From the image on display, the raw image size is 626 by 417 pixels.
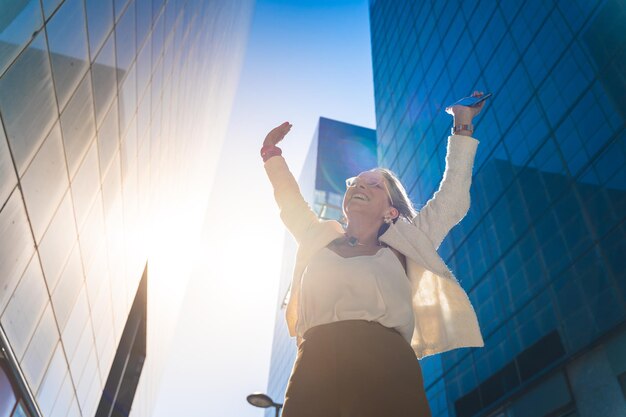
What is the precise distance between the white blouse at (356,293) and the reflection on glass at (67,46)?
12.8ft

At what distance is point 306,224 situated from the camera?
288 cm

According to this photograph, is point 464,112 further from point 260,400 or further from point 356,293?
point 260,400

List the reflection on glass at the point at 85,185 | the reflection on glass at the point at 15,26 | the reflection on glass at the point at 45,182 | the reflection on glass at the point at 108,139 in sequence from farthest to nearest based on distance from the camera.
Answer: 1. the reflection on glass at the point at 108,139
2. the reflection on glass at the point at 85,185
3. the reflection on glass at the point at 45,182
4. the reflection on glass at the point at 15,26

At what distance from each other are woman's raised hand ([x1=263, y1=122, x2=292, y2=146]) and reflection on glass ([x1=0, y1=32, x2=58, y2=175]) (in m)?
2.21

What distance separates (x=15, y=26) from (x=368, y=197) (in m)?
3.23

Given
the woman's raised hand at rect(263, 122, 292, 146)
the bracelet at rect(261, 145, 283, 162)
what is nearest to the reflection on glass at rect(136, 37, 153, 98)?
the woman's raised hand at rect(263, 122, 292, 146)

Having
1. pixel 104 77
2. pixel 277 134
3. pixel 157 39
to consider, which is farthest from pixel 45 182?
pixel 157 39

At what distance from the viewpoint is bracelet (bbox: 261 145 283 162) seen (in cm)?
327

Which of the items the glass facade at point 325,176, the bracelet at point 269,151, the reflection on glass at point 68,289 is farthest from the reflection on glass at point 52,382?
the glass facade at point 325,176

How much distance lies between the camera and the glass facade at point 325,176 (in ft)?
197

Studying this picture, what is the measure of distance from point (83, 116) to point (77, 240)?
1.92 m

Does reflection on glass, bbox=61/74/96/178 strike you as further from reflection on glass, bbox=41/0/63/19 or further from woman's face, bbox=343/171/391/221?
woman's face, bbox=343/171/391/221

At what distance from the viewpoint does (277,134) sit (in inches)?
135

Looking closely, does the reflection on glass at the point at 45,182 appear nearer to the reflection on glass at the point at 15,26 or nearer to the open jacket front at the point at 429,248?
the reflection on glass at the point at 15,26
